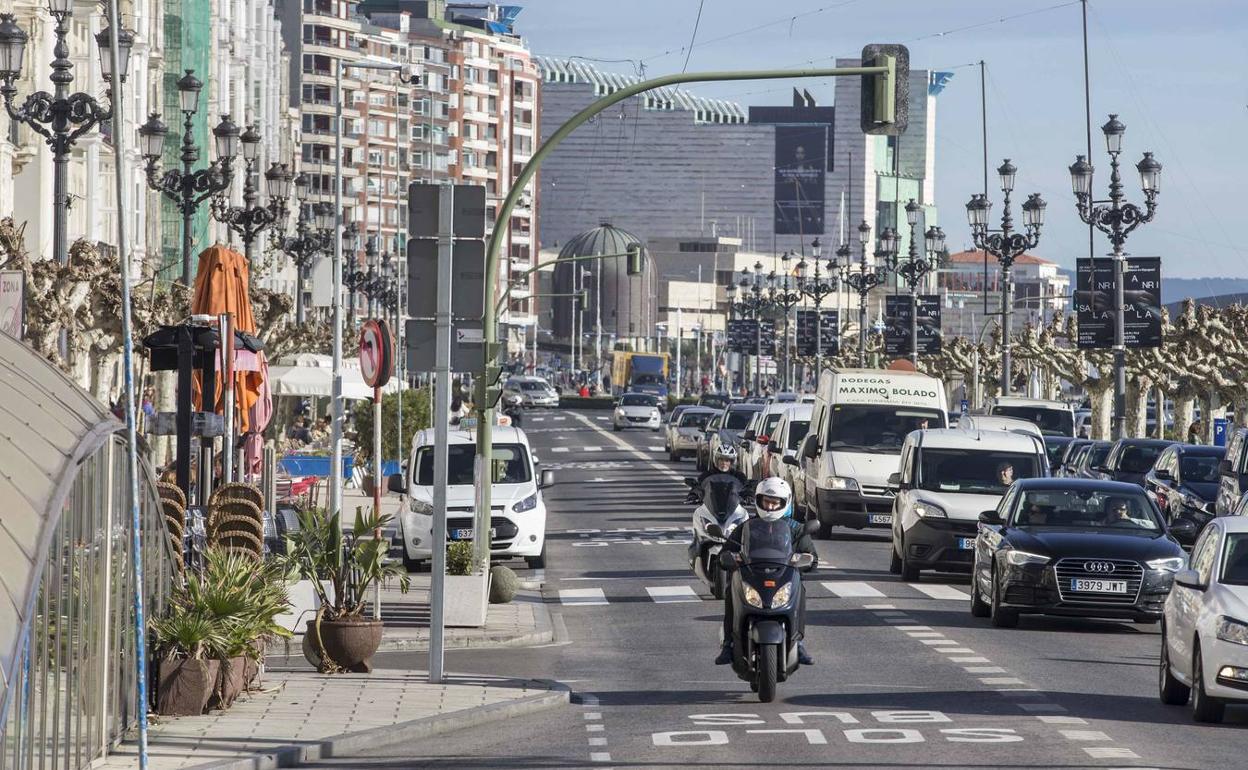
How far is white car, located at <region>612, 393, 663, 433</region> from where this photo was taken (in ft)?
337

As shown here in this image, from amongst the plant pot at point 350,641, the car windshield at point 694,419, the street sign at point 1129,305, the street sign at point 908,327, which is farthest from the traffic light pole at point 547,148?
the street sign at point 908,327

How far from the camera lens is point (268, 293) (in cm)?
4847

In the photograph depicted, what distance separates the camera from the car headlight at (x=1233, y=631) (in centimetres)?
1545

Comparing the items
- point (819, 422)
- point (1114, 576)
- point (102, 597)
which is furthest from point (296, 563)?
point (819, 422)

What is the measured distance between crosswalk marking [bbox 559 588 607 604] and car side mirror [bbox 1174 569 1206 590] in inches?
452

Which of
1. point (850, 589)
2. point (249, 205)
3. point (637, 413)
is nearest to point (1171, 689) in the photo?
point (850, 589)

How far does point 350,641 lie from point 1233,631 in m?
6.79

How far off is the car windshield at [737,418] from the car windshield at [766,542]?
42.3 metres

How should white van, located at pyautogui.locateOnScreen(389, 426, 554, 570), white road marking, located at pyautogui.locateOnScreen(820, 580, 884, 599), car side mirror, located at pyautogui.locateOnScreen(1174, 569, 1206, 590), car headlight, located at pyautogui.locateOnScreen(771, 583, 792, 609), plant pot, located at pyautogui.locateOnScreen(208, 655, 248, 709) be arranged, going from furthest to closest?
white van, located at pyautogui.locateOnScreen(389, 426, 554, 570)
white road marking, located at pyautogui.locateOnScreen(820, 580, 884, 599)
car headlight, located at pyautogui.locateOnScreen(771, 583, 792, 609)
car side mirror, located at pyautogui.locateOnScreen(1174, 569, 1206, 590)
plant pot, located at pyautogui.locateOnScreen(208, 655, 248, 709)

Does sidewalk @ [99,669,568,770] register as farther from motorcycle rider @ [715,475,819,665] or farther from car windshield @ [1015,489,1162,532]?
car windshield @ [1015,489,1162,532]

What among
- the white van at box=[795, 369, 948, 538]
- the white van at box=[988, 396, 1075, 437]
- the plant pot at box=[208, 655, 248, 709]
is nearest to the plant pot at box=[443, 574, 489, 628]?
the plant pot at box=[208, 655, 248, 709]

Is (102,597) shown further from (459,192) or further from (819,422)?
(819,422)

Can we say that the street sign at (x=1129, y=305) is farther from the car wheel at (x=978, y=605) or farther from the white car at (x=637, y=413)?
the white car at (x=637, y=413)

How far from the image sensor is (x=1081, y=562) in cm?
2297
